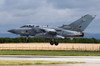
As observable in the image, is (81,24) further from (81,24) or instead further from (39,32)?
(39,32)

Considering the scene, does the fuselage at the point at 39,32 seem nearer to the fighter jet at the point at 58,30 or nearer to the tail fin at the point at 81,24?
the fighter jet at the point at 58,30

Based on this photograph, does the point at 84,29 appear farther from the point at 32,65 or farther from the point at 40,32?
the point at 32,65

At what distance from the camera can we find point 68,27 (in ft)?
220

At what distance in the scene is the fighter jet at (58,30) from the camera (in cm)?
6500

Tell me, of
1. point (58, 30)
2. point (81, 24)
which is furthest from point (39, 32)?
point (81, 24)

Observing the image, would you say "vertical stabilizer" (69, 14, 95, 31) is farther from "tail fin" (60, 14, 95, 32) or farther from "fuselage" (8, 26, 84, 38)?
"fuselage" (8, 26, 84, 38)

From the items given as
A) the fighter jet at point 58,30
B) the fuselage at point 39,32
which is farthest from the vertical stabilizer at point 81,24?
the fuselage at point 39,32

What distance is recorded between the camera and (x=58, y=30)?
66562mm

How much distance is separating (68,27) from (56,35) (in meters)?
4.06

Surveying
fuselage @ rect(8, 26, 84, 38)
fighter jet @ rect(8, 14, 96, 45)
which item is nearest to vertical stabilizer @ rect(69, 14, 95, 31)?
fighter jet @ rect(8, 14, 96, 45)

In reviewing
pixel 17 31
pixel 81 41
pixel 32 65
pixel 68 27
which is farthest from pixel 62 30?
pixel 32 65

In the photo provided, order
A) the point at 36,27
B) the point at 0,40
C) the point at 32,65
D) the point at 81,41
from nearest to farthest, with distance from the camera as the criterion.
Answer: the point at 32,65, the point at 36,27, the point at 0,40, the point at 81,41

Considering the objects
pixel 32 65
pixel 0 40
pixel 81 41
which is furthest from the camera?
pixel 81 41

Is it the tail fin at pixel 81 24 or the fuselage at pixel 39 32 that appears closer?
the fuselage at pixel 39 32
